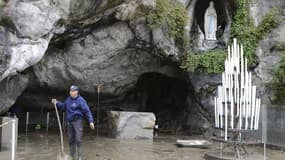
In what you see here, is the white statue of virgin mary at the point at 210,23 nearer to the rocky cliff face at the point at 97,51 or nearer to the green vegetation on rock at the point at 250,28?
the rocky cliff face at the point at 97,51

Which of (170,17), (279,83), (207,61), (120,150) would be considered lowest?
(120,150)

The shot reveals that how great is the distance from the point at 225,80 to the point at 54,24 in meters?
5.08

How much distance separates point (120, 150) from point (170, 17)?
5065 mm

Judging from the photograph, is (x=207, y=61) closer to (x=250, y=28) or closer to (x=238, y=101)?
(x=250, y=28)

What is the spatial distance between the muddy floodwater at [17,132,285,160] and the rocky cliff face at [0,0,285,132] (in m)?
2.04

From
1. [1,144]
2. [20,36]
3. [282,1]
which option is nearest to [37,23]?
[20,36]

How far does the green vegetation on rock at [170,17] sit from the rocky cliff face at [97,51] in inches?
9.0

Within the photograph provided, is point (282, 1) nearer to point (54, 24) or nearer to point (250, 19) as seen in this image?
point (250, 19)

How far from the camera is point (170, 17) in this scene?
12.8 m

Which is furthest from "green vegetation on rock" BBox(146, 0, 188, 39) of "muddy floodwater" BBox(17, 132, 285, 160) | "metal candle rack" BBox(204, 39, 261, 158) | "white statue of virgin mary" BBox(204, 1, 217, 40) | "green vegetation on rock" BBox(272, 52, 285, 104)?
→ "metal candle rack" BBox(204, 39, 261, 158)

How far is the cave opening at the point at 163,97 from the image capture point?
56.1ft

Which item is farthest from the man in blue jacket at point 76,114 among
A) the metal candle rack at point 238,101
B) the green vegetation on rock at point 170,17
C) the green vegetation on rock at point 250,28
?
the green vegetation on rock at point 250,28

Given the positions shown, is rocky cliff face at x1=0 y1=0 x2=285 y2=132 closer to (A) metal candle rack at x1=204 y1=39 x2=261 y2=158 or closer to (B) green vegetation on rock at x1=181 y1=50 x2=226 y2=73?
(B) green vegetation on rock at x1=181 y1=50 x2=226 y2=73

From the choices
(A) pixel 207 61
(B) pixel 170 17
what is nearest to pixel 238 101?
(A) pixel 207 61
